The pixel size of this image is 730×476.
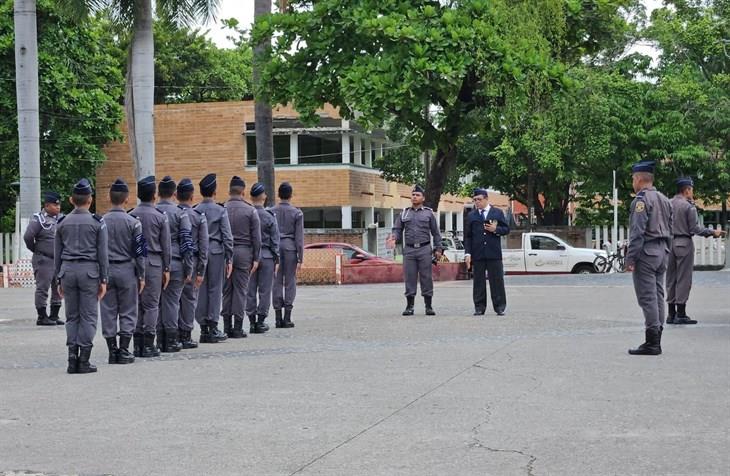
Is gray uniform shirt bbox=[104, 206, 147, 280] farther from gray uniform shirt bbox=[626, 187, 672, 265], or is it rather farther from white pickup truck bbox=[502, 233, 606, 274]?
white pickup truck bbox=[502, 233, 606, 274]

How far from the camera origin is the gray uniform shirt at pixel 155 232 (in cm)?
1172

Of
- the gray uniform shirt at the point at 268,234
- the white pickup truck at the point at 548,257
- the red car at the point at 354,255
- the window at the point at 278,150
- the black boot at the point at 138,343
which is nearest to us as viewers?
the black boot at the point at 138,343

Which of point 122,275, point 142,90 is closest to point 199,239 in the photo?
point 122,275

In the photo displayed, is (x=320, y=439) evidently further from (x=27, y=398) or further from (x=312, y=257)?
(x=312, y=257)

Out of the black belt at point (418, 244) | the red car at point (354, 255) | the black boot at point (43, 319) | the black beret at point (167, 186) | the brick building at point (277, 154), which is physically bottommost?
the black boot at point (43, 319)

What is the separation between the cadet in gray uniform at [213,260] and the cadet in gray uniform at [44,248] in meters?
3.57

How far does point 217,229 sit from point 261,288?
1.53m

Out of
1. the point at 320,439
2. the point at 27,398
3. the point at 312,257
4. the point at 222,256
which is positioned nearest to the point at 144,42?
the point at 312,257

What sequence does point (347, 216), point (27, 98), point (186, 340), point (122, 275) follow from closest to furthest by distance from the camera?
point (122, 275) → point (186, 340) → point (27, 98) → point (347, 216)

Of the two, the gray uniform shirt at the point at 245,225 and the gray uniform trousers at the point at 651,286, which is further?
the gray uniform shirt at the point at 245,225

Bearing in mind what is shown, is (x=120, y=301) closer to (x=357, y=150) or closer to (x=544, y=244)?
(x=544, y=244)

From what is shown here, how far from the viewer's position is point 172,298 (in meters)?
12.3

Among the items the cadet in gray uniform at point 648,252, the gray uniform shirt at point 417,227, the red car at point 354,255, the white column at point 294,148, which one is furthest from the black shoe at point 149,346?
the white column at point 294,148

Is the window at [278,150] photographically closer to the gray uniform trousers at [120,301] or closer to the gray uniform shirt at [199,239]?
the gray uniform shirt at [199,239]
